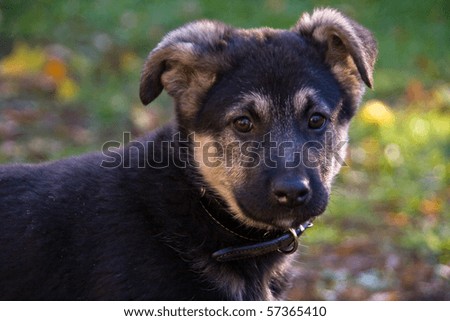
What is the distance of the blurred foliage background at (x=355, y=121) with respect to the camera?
7.00m

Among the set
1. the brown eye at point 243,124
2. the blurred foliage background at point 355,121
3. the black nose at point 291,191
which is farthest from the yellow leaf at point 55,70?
the black nose at point 291,191

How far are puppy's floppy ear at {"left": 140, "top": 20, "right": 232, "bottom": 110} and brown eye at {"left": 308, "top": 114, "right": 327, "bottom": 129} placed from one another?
61 centimetres

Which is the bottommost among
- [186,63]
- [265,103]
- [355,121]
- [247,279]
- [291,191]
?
[355,121]

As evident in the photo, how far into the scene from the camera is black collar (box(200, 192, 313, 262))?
16.1 ft

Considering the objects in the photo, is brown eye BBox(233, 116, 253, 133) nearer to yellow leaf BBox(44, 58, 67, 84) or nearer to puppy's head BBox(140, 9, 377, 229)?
puppy's head BBox(140, 9, 377, 229)

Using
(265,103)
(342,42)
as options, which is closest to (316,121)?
(265,103)

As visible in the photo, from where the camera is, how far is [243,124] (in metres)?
4.96

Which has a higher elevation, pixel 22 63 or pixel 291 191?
pixel 291 191

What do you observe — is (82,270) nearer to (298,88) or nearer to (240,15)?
(298,88)

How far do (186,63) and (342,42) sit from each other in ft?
3.22

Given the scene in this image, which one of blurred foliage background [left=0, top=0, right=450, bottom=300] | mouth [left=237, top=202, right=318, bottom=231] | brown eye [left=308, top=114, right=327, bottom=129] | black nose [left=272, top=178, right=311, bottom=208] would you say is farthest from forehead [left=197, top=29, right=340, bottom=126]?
blurred foliage background [left=0, top=0, right=450, bottom=300]

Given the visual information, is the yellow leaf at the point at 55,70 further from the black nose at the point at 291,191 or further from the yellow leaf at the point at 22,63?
the black nose at the point at 291,191

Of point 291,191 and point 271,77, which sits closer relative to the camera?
point 291,191

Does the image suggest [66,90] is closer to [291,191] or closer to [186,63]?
[186,63]
